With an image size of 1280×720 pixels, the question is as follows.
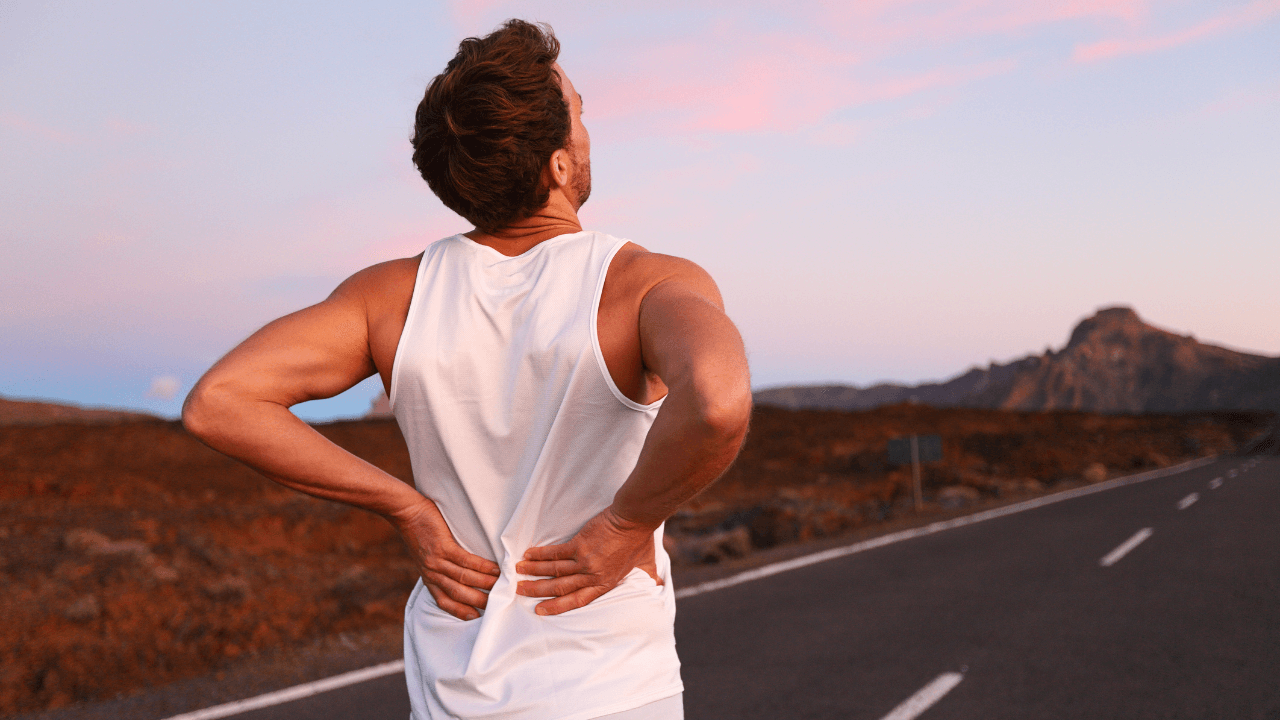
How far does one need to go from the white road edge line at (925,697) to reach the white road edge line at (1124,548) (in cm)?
489

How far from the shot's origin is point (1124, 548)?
10.4 meters

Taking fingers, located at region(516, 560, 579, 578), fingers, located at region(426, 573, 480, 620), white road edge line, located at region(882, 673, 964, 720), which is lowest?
white road edge line, located at region(882, 673, 964, 720)

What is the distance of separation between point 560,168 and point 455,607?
775mm

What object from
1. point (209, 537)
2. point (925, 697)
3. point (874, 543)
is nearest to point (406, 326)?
point (925, 697)

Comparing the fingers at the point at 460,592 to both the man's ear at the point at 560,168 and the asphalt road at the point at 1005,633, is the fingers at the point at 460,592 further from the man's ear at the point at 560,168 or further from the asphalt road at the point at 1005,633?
the asphalt road at the point at 1005,633

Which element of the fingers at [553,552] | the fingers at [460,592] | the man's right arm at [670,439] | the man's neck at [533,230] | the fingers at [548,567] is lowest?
the fingers at [460,592]

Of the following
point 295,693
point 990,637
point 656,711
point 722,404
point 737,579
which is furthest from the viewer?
point 737,579

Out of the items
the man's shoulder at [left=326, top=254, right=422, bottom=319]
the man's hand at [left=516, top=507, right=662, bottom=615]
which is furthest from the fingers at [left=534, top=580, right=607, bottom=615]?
the man's shoulder at [left=326, top=254, right=422, bottom=319]

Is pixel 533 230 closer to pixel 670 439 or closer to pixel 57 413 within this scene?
pixel 670 439

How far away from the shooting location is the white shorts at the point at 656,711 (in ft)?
4.63

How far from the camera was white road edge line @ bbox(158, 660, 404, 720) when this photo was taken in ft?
15.8

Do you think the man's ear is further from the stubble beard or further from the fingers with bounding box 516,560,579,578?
the fingers with bounding box 516,560,579,578

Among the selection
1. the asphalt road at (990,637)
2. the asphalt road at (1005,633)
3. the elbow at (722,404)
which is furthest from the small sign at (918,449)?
the elbow at (722,404)

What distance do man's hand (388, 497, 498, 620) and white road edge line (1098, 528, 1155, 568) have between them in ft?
31.1
